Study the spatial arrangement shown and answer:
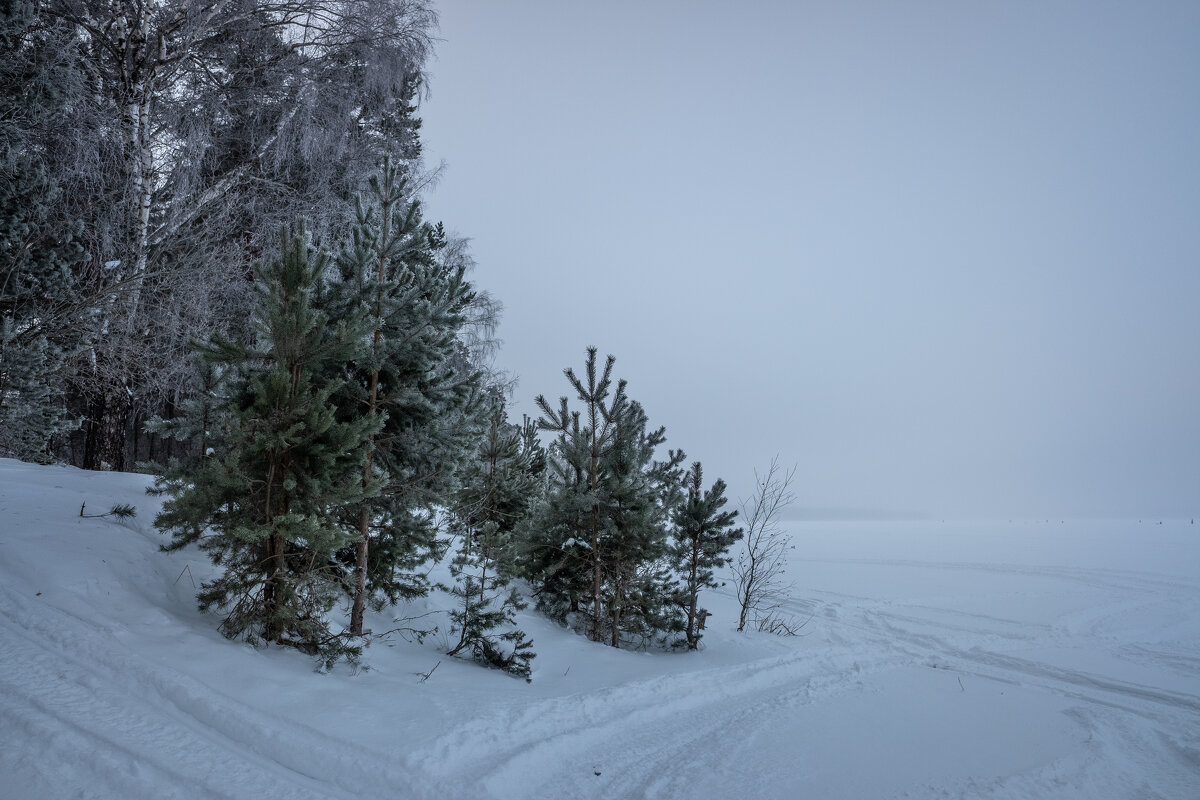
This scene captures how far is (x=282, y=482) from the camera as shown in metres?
4.86

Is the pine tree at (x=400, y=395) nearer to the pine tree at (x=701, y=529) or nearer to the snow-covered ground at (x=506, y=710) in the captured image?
the snow-covered ground at (x=506, y=710)

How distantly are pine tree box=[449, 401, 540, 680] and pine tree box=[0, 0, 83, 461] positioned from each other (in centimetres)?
568

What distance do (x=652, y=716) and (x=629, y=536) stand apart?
3548 millimetres

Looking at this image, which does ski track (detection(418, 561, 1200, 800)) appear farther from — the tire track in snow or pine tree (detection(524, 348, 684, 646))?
pine tree (detection(524, 348, 684, 646))

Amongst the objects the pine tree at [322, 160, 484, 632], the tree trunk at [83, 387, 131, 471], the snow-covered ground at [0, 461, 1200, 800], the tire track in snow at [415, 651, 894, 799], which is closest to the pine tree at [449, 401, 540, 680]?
the snow-covered ground at [0, 461, 1200, 800]

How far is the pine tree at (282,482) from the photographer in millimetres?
4586

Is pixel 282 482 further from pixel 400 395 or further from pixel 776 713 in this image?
pixel 776 713

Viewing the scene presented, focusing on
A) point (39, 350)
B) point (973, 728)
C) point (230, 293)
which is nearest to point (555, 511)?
point (973, 728)

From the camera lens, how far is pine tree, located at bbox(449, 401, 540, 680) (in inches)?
257

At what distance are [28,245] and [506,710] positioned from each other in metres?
7.75

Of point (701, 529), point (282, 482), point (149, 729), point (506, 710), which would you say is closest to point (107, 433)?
point (282, 482)

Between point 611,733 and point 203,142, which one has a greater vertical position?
point 203,142

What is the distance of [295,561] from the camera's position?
17.2 ft

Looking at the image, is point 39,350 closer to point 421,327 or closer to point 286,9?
point 421,327
